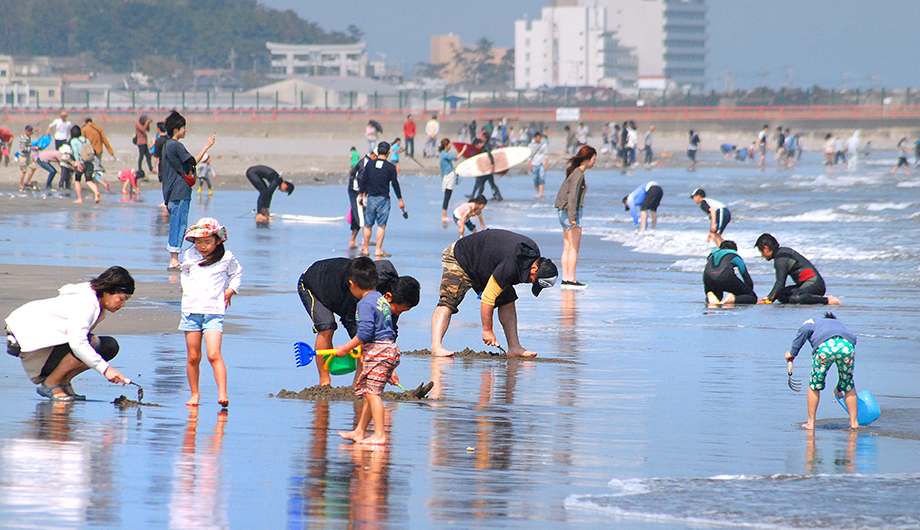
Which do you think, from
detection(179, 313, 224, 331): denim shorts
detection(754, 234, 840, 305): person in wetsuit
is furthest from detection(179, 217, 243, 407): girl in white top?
detection(754, 234, 840, 305): person in wetsuit

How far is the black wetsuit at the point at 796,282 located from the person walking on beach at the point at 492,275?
4.46m

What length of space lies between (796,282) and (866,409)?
5708mm

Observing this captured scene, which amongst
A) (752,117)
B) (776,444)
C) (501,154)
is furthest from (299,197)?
(752,117)

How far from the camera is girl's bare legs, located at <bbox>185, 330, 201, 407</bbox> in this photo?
6656 mm

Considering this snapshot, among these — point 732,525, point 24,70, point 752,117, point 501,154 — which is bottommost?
point 732,525

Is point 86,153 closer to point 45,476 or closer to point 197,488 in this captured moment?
point 45,476

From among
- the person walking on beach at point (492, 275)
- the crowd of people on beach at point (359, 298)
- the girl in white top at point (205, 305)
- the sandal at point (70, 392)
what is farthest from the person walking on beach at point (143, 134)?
the girl in white top at point (205, 305)

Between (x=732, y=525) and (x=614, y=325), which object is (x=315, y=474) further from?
(x=614, y=325)

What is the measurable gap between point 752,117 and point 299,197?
5000cm

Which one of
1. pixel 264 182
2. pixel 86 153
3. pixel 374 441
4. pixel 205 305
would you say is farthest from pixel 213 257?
pixel 86 153

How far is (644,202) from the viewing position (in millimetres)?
20688

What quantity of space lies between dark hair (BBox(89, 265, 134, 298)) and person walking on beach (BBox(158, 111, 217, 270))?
5196 millimetres

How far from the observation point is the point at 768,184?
3916cm

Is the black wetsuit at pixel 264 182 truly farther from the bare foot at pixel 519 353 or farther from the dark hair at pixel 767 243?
the bare foot at pixel 519 353
